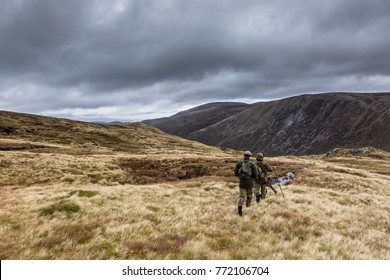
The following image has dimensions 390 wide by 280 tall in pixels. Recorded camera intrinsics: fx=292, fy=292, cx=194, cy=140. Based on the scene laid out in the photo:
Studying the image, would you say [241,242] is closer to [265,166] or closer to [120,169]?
[265,166]

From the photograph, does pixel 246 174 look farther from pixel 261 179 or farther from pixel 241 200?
pixel 261 179

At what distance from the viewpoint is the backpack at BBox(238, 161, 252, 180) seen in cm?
1427

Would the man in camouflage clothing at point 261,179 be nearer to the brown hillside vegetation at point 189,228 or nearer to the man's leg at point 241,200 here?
the brown hillside vegetation at point 189,228

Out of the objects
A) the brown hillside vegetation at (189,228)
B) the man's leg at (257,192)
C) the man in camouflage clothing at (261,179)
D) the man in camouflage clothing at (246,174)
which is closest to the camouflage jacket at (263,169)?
the man in camouflage clothing at (261,179)

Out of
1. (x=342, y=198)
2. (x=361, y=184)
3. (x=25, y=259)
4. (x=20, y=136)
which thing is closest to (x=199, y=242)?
(x=25, y=259)

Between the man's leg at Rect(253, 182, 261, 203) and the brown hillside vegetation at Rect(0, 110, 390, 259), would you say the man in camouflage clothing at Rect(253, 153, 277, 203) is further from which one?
the brown hillside vegetation at Rect(0, 110, 390, 259)

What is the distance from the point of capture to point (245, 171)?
14.2m

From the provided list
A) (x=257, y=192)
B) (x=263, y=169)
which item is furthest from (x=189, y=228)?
(x=263, y=169)

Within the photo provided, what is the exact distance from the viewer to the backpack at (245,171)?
14.3m

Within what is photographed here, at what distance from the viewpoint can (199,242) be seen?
9055 mm

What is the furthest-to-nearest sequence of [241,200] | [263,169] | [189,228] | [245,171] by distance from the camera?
[263,169], [245,171], [241,200], [189,228]

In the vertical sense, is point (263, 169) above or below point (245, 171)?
below

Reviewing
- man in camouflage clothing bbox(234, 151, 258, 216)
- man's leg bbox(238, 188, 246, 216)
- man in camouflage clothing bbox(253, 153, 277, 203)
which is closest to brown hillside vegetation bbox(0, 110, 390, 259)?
man's leg bbox(238, 188, 246, 216)

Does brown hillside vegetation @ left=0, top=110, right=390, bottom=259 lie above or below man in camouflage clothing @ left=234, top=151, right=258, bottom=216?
below
